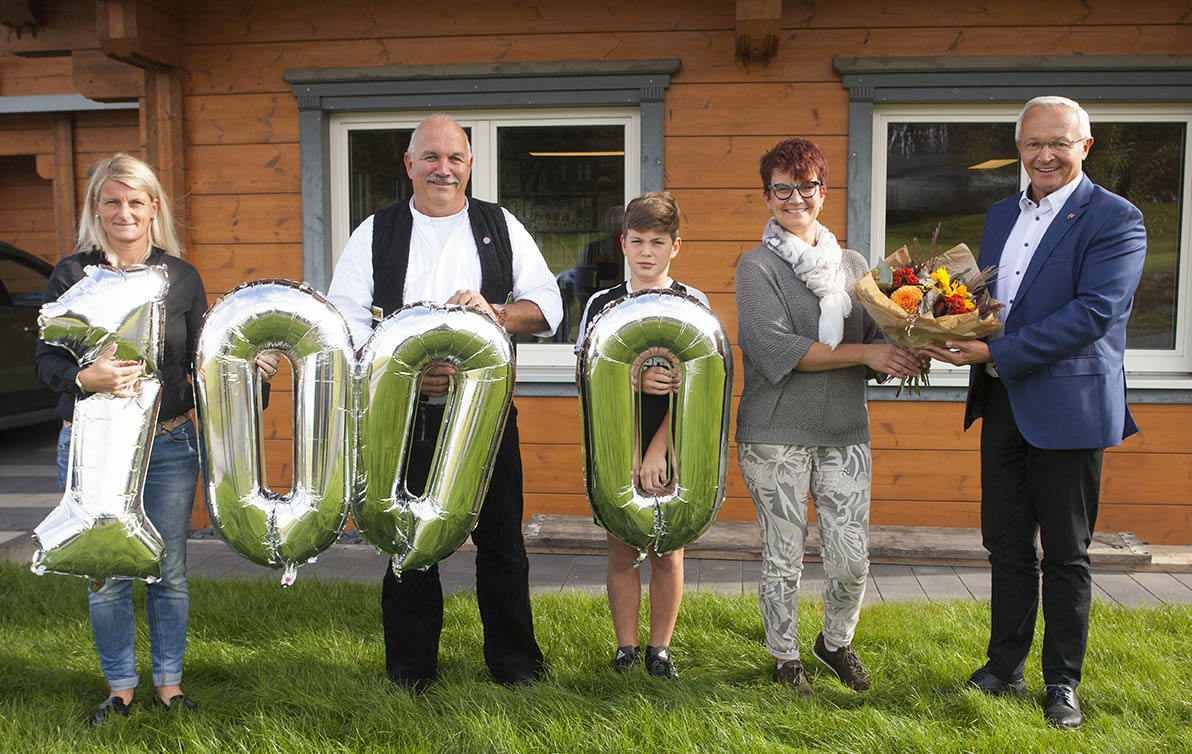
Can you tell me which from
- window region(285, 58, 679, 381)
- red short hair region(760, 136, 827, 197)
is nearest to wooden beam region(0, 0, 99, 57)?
window region(285, 58, 679, 381)

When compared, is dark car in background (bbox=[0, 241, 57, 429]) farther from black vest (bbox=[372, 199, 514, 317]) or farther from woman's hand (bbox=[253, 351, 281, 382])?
woman's hand (bbox=[253, 351, 281, 382])

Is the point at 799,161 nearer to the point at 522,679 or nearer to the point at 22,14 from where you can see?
the point at 522,679

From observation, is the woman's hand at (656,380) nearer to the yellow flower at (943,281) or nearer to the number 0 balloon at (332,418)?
the number 0 balloon at (332,418)

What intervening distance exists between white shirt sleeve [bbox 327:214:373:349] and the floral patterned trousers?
122cm

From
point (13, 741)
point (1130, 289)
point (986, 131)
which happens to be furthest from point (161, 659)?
point (986, 131)

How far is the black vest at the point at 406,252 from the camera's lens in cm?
258

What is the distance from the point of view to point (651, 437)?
264 centimetres

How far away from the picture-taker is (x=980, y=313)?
2.48 m

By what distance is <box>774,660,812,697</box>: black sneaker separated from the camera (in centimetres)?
269

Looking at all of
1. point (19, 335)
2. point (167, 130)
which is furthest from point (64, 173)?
point (167, 130)

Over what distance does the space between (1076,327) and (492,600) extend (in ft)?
6.22

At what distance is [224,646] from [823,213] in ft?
10.8

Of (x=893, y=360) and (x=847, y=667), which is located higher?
(x=893, y=360)

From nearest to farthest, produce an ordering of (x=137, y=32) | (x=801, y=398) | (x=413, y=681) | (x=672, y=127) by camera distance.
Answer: (x=801, y=398) → (x=413, y=681) → (x=137, y=32) → (x=672, y=127)
